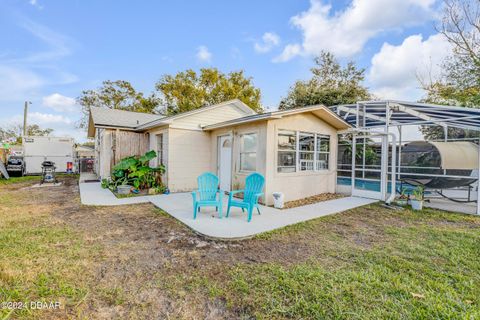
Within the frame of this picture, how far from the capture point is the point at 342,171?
9.45m

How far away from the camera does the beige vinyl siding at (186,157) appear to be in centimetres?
883

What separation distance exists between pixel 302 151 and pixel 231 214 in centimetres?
365

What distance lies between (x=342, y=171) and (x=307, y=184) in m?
2.43

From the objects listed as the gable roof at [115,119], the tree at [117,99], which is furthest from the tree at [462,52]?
the tree at [117,99]

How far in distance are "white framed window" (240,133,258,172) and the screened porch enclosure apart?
12.2ft

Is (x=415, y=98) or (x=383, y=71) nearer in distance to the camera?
(x=383, y=71)

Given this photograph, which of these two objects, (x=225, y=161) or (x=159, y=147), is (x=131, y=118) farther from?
(x=225, y=161)

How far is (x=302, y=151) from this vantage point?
7836mm

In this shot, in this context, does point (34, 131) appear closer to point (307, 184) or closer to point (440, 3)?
point (307, 184)

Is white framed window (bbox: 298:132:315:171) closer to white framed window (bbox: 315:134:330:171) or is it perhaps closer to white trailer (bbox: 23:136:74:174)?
white framed window (bbox: 315:134:330:171)

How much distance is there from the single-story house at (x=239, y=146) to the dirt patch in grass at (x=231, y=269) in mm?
2570

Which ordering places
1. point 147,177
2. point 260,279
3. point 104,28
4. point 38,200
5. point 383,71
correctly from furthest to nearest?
1. point 383,71
2. point 104,28
3. point 147,177
4. point 38,200
5. point 260,279

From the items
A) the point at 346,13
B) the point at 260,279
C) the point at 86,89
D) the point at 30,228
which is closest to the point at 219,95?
the point at 86,89

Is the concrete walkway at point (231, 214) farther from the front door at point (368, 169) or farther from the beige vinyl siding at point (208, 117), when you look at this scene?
the beige vinyl siding at point (208, 117)
